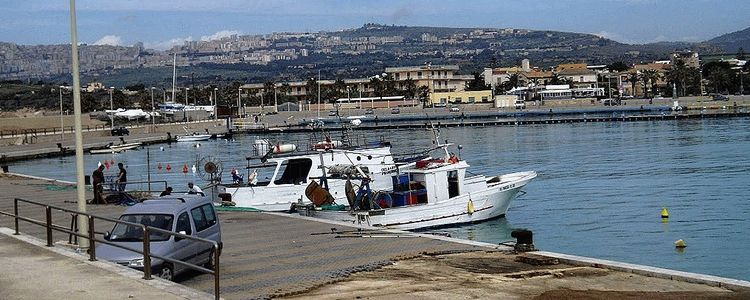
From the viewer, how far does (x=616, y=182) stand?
55.2 m

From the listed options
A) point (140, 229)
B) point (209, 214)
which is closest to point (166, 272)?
point (140, 229)

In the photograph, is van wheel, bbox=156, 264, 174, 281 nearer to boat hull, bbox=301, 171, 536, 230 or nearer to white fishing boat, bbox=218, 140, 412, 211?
boat hull, bbox=301, 171, 536, 230

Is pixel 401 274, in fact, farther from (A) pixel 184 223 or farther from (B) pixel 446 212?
(B) pixel 446 212

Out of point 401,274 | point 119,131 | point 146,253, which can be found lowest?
point 401,274

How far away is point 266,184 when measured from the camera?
1534 inches

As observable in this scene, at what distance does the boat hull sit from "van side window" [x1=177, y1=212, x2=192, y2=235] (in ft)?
44.9

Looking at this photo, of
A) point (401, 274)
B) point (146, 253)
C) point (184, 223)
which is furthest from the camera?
point (401, 274)

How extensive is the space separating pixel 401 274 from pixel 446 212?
17.0 m

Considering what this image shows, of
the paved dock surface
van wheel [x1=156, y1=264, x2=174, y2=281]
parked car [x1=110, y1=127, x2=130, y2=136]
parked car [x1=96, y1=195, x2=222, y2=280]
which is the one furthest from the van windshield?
parked car [x1=110, y1=127, x2=130, y2=136]

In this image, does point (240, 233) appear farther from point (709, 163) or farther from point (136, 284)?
point (709, 163)

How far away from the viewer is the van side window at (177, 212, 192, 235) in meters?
17.8

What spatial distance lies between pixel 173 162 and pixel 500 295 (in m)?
70.6

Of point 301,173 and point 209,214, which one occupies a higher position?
point 209,214

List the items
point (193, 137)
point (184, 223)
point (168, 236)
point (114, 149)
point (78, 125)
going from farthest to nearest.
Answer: point (193, 137), point (114, 149), point (78, 125), point (184, 223), point (168, 236)
